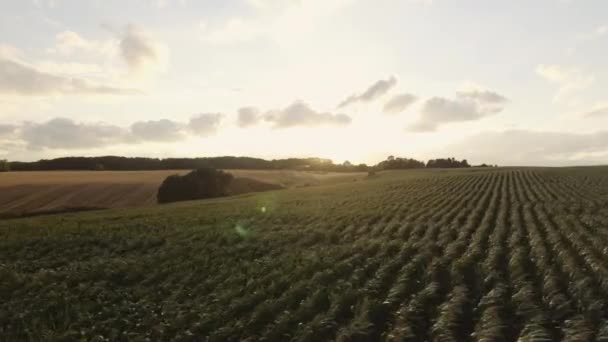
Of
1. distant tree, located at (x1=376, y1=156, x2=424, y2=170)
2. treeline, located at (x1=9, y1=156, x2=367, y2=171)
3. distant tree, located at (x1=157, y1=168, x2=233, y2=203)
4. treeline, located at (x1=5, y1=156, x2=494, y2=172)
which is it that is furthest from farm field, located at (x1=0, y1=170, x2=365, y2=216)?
distant tree, located at (x1=376, y1=156, x2=424, y2=170)

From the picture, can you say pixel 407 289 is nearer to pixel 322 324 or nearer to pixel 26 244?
pixel 322 324

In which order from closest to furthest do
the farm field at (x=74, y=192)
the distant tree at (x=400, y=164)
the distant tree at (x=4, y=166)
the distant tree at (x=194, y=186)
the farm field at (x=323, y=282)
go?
the farm field at (x=323, y=282) → the farm field at (x=74, y=192) → the distant tree at (x=194, y=186) → the distant tree at (x=4, y=166) → the distant tree at (x=400, y=164)

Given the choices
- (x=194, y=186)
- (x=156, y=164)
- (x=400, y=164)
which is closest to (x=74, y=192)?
(x=194, y=186)

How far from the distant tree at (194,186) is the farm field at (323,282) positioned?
4625 cm

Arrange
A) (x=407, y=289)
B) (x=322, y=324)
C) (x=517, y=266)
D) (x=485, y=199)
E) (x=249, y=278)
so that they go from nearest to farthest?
(x=322, y=324) → (x=407, y=289) → (x=517, y=266) → (x=249, y=278) → (x=485, y=199)

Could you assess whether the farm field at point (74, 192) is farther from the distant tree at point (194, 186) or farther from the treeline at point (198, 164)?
the treeline at point (198, 164)

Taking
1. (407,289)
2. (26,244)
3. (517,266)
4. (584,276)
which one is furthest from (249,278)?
(26,244)

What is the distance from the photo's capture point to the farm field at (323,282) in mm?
11344

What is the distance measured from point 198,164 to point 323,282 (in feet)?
463

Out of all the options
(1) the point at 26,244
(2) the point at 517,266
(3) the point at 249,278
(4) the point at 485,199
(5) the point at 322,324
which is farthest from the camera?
(4) the point at 485,199

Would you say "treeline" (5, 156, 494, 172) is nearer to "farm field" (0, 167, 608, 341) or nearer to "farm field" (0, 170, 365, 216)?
"farm field" (0, 170, 365, 216)

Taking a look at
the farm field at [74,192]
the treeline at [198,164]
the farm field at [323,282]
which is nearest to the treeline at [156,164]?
the treeline at [198,164]

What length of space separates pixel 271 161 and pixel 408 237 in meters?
151

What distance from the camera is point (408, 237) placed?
76.9 ft
